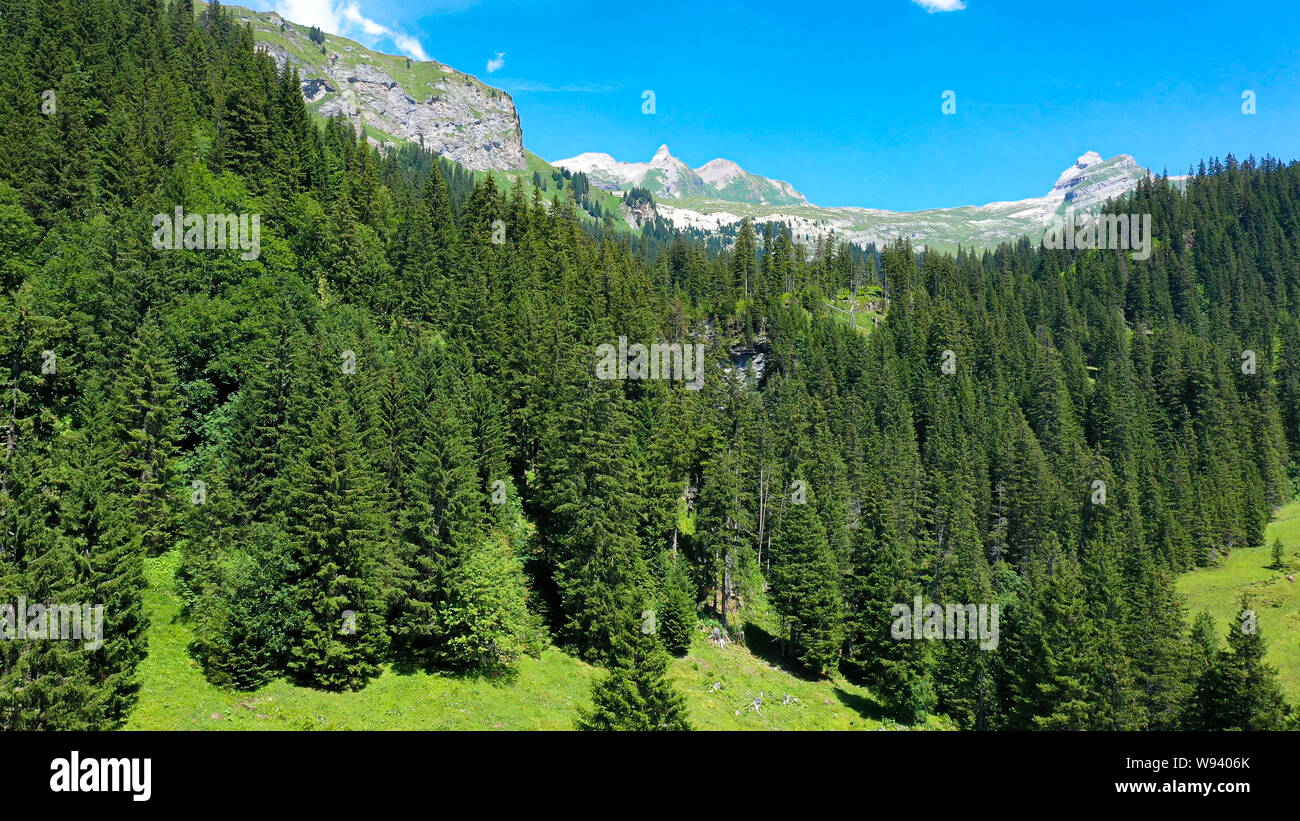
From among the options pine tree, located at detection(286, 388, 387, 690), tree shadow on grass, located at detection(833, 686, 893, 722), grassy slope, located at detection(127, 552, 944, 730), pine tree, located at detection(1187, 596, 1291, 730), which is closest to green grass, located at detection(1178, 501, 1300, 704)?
pine tree, located at detection(1187, 596, 1291, 730)

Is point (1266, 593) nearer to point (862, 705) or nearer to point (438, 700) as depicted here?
point (862, 705)

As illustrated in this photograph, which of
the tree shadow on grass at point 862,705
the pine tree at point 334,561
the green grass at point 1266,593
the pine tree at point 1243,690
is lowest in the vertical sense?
the tree shadow on grass at point 862,705

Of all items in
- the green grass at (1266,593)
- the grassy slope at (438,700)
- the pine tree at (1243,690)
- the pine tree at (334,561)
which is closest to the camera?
the grassy slope at (438,700)

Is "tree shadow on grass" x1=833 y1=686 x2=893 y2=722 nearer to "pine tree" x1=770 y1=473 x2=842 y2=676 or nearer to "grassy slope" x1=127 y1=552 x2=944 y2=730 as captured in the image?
"grassy slope" x1=127 y1=552 x2=944 y2=730

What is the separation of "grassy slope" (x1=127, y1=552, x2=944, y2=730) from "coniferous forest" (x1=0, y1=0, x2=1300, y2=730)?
1.27 m

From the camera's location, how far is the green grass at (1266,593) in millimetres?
56153

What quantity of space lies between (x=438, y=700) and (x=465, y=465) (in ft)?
47.7

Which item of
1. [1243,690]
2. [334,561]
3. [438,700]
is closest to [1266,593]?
[1243,690]

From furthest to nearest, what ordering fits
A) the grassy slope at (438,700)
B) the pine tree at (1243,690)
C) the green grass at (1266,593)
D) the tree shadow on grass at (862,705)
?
the green grass at (1266,593) < the tree shadow on grass at (862,705) < the pine tree at (1243,690) < the grassy slope at (438,700)

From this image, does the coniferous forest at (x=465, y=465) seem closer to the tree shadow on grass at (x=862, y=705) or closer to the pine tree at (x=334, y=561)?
the pine tree at (x=334, y=561)

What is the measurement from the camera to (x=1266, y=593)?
6950 cm

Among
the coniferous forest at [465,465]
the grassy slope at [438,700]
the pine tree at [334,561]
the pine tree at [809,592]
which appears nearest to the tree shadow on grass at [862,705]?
the grassy slope at [438,700]

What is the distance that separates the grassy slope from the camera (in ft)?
93.8

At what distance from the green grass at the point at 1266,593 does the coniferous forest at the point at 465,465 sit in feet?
6.87
